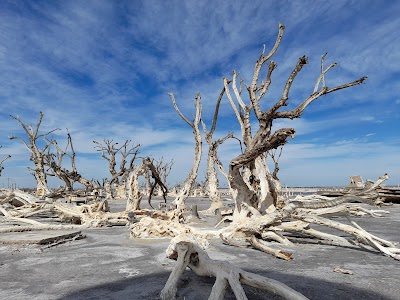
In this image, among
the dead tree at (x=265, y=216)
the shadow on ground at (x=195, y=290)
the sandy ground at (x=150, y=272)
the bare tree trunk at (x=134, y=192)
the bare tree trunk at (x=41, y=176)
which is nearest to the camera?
the shadow on ground at (x=195, y=290)

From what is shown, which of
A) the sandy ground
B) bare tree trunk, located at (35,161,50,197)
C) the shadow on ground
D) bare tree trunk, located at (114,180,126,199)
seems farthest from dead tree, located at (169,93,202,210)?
bare tree trunk, located at (114,180,126,199)

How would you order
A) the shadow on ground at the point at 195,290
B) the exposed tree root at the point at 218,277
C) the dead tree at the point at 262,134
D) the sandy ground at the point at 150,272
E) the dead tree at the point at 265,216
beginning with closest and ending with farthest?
the exposed tree root at the point at 218,277, the shadow on ground at the point at 195,290, the sandy ground at the point at 150,272, the dead tree at the point at 265,216, the dead tree at the point at 262,134

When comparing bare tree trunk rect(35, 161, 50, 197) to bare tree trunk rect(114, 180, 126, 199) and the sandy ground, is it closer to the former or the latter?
bare tree trunk rect(114, 180, 126, 199)

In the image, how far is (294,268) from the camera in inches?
215

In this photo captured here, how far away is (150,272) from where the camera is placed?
517 cm

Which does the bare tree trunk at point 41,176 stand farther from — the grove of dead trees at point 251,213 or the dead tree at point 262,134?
the dead tree at point 262,134

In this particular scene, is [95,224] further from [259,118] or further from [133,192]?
[259,118]

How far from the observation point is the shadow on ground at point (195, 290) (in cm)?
393

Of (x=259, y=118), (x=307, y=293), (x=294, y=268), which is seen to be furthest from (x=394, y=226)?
(x=307, y=293)

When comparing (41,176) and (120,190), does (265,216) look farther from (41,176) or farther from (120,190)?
(120,190)

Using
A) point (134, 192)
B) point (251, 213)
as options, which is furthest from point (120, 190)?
point (251, 213)

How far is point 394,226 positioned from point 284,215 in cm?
675

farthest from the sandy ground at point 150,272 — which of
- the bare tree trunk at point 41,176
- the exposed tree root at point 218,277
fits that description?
the bare tree trunk at point 41,176

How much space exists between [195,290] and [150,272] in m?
1.30
